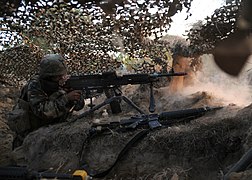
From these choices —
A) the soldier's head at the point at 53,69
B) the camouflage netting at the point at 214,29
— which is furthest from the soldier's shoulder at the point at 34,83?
the camouflage netting at the point at 214,29

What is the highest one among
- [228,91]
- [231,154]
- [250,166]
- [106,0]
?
[106,0]

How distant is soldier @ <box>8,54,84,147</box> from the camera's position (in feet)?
19.8

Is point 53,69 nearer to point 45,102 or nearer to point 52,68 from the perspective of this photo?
point 52,68

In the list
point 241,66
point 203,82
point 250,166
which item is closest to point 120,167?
point 250,166

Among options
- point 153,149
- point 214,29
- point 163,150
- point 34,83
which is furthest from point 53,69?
point 214,29

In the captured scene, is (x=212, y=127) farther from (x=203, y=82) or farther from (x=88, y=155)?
(x=203, y=82)

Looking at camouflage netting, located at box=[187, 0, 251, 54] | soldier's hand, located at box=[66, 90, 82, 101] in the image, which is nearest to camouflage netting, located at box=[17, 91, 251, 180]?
soldier's hand, located at box=[66, 90, 82, 101]

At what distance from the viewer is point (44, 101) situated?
6.02 meters

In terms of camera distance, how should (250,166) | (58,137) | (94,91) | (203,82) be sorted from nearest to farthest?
(250,166), (58,137), (94,91), (203,82)

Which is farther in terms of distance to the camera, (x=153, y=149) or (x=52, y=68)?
(x=52, y=68)

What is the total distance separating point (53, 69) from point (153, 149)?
261 centimetres

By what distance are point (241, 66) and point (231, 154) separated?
6.14 meters

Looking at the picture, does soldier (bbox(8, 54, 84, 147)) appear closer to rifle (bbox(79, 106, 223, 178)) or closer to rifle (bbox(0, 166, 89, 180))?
rifle (bbox(79, 106, 223, 178))

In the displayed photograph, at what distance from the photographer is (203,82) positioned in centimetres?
1105
